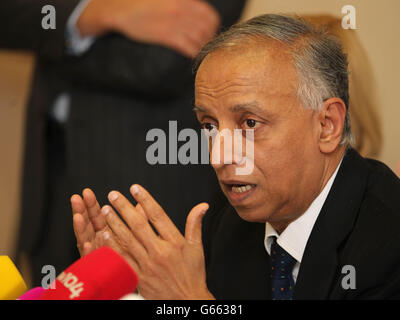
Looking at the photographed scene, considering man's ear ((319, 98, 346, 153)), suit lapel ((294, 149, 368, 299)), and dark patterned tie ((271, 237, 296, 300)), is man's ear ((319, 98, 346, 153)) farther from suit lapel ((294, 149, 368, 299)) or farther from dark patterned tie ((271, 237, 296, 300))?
dark patterned tie ((271, 237, 296, 300))

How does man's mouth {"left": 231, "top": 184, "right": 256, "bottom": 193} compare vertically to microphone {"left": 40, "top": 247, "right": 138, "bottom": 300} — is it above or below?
above

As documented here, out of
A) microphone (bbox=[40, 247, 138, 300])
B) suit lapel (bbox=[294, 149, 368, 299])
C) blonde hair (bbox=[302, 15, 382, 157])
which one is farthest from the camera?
blonde hair (bbox=[302, 15, 382, 157])

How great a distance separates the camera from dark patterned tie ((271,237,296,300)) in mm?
1199

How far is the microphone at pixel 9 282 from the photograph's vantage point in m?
0.91

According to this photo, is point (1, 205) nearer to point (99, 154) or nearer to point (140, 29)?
point (99, 154)

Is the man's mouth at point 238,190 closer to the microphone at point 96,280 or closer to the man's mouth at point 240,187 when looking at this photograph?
the man's mouth at point 240,187

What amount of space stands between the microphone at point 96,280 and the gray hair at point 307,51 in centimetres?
53

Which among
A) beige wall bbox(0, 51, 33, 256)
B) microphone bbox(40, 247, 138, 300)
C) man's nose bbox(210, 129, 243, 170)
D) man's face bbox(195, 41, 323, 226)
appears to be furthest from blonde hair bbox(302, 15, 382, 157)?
beige wall bbox(0, 51, 33, 256)

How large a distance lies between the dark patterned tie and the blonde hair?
1.59ft

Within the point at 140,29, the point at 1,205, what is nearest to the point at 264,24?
the point at 140,29

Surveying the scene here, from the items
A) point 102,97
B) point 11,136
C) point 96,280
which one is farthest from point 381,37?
point 11,136

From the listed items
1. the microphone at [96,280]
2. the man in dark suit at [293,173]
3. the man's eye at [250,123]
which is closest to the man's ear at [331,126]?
the man in dark suit at [293,173]

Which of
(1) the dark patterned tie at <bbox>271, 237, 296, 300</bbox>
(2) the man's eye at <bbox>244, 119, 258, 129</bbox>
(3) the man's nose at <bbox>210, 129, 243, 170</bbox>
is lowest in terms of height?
(1) the dark patterned tie at <bbox>271, 237, 296, 300</bbox>

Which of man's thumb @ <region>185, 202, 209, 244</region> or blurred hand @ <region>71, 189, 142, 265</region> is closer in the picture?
man's thumb @ <region>185, 202, 209, 244</region>
